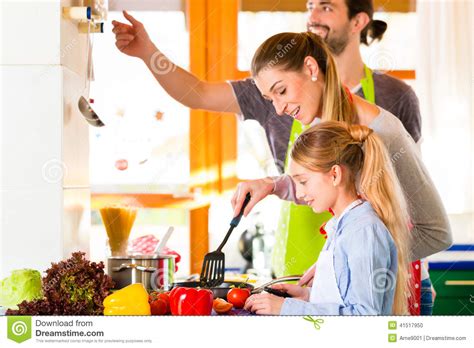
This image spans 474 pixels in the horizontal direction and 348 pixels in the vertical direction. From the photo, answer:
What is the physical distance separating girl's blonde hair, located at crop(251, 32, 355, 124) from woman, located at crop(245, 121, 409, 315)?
0.69ft

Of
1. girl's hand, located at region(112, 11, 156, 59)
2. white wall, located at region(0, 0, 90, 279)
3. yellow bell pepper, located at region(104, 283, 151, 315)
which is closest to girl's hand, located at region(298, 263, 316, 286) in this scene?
yellow bell pepper, located at region(104, 283, 151, 315)

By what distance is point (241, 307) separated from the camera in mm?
1528

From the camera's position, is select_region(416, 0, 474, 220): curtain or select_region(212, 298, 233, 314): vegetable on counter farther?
select_region(416, 0, 474, 220): curtain

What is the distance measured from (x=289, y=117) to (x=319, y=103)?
280 millimetres

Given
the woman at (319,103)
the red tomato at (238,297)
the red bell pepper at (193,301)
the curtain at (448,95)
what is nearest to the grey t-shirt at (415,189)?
the woman at (319,103)

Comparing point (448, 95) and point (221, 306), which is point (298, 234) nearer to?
point (221, 306)

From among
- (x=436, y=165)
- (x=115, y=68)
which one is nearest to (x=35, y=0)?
(x=115, y=68)

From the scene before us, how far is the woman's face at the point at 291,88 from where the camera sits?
1.75 metres

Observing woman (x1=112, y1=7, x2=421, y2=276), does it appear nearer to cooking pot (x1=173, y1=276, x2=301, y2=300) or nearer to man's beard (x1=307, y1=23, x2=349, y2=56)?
man's beard (x1=307, y1=23, x2=349, y2=56)

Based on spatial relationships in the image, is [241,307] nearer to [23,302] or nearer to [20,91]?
[23,302]

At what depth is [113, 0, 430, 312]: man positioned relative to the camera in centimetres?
206

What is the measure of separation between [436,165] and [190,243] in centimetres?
108

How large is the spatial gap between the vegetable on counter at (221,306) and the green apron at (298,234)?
54 centimetres

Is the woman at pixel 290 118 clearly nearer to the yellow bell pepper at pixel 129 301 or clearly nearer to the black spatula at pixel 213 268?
the black spatula at pixel 213 268
